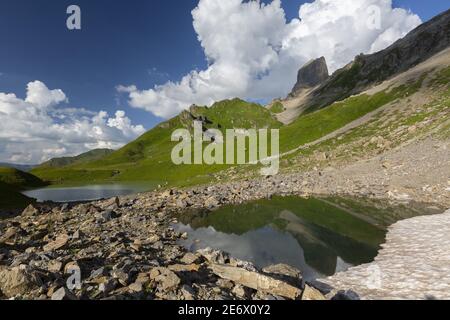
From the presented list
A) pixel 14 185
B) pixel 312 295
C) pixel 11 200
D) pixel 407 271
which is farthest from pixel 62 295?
pixel 14 185

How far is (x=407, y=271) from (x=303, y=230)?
14.6 metres

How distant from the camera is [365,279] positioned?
1878 cm

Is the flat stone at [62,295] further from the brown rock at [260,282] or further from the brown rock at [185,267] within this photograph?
the brown rock at [260,282]

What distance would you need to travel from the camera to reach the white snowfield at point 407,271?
648 inches

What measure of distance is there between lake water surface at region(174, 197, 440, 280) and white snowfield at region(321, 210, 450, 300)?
4.06 ft

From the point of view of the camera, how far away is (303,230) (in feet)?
110

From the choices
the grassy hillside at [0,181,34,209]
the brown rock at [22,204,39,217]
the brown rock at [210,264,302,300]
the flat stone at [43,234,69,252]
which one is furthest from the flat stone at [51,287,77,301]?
the grassy hillside at [0,181,34,209]

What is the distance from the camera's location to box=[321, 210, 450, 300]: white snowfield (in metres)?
16.5

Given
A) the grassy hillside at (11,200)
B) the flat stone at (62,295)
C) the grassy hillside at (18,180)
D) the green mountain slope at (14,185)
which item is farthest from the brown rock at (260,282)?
the grassy hillside at (18,180)

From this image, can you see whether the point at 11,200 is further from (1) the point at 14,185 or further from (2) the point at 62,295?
(1) the point at 14,185

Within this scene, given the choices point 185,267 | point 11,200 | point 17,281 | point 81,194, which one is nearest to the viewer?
point 17,281
